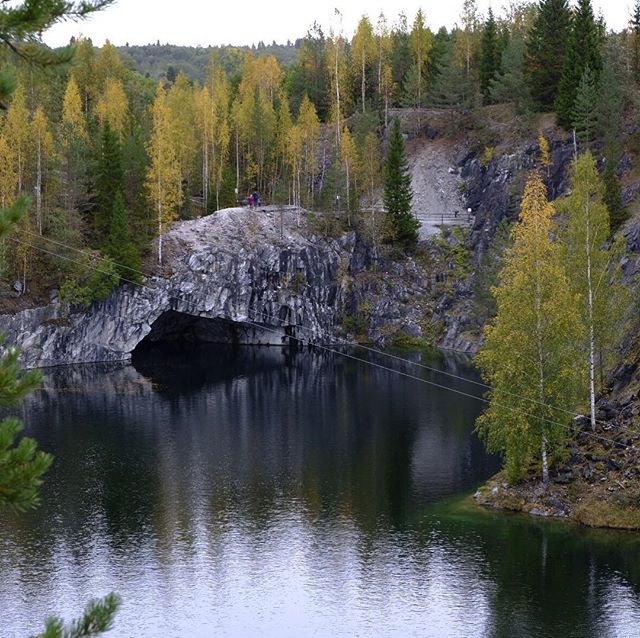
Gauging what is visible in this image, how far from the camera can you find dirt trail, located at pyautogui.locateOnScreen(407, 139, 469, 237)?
306 ft

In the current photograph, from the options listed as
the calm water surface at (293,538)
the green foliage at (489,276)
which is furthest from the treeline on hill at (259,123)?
the calm water surface at (293,538)

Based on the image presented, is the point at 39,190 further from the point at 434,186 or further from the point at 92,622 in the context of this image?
the point at 92,622

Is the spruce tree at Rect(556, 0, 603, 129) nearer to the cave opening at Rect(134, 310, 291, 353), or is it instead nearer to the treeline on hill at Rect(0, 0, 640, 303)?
the treeline on hill at Rect(0, 0, 640, 303)

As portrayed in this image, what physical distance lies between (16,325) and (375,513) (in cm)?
4009

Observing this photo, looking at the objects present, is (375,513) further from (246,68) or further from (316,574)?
(246,68)

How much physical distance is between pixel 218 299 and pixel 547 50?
40592 millimetres

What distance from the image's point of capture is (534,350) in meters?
40.8

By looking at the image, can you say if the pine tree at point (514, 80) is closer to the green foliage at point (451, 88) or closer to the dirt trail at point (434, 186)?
the green foliage at point (451, 88)

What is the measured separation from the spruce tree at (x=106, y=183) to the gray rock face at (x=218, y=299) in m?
5.48

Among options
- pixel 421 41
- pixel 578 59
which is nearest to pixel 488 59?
pixel 421 41

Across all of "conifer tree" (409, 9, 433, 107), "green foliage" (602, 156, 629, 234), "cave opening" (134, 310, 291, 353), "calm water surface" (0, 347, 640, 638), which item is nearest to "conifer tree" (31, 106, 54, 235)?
"cave opening" (134, 310, 291, 353)

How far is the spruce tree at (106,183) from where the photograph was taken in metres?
77.0

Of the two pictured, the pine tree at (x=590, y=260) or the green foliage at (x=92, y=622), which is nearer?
the green foliage at (x=92, y=622)

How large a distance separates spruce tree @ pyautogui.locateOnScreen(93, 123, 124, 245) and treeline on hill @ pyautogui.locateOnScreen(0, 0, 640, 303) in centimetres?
12
